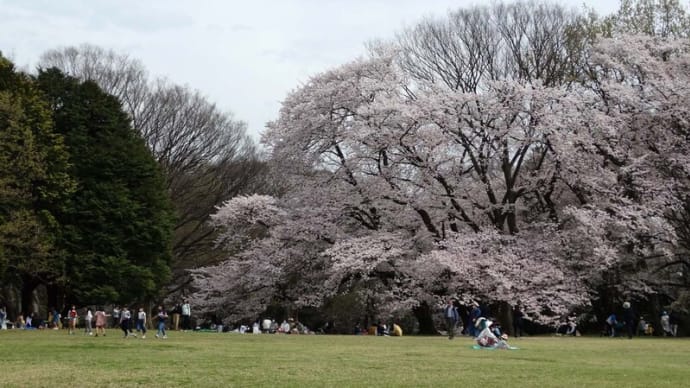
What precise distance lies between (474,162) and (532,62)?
8949mm

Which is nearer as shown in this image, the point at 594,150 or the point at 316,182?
the point at 594,150

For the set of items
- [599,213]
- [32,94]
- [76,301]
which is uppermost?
[32,94]

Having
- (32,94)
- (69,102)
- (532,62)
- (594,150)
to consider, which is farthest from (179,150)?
(594,150)

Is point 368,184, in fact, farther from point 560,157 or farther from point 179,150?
point 179,150

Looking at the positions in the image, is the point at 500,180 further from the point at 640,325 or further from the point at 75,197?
the point at 75,197

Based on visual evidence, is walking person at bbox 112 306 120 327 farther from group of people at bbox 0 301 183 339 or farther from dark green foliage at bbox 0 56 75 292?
dark green foliage at bbox 0 56 75 292

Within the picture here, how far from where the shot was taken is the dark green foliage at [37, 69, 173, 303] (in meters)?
38.6

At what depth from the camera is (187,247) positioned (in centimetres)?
4984

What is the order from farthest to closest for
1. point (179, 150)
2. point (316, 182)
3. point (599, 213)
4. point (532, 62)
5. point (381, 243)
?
1. point (179, 150)
2. point (532, 62)
3. point (316, 182)
4. point (381, 243)
5. point (599, 213)

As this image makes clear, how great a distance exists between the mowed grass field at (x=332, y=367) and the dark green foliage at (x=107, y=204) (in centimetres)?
1752

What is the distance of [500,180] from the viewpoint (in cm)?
4041

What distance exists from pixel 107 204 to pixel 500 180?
19.1 metres

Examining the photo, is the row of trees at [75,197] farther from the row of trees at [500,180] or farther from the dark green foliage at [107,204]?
the row of trees at [500,180]

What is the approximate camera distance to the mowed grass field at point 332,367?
12336 mm
